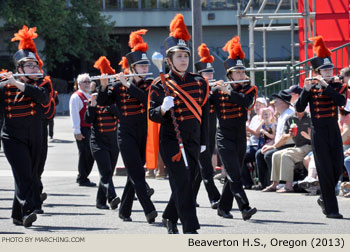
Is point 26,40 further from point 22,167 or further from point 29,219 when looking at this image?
point 29,219

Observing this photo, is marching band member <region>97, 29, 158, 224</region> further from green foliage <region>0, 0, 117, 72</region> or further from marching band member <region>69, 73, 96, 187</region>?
green foliage <region>0, 0, 117, 72</region>

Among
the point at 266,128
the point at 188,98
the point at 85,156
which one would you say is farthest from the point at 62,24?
the point at 188,98

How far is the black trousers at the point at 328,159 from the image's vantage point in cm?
1072

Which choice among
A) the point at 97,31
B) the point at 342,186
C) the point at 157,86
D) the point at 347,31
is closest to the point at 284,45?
the point at 97,31

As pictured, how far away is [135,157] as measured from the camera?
10.3 metres

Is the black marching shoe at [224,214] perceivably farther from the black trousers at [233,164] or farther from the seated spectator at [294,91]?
the seated spectator at [294,91]

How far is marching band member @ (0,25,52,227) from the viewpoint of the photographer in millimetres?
9992

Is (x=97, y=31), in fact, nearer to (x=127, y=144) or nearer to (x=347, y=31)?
(x=347, y=31)

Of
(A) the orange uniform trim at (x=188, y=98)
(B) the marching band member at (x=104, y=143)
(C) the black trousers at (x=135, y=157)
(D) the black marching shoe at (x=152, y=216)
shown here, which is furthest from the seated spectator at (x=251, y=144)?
(A) the orange uniform trim at (x=188, y=98)

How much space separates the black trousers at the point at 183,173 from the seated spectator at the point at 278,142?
5308mm

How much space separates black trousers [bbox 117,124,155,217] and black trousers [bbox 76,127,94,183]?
443 cm

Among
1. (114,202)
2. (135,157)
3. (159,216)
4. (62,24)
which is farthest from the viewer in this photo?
(62,24)

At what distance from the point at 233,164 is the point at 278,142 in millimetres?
3440

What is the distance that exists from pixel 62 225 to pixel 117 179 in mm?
6264
